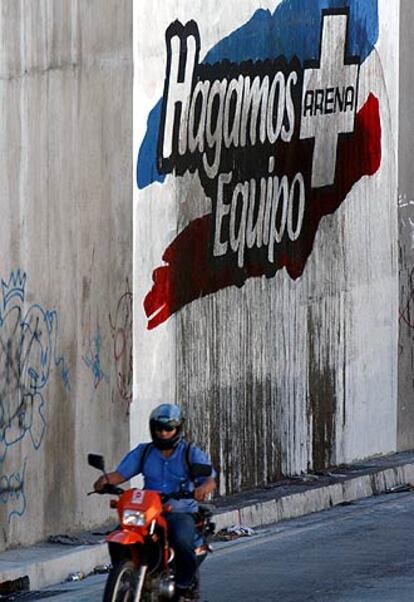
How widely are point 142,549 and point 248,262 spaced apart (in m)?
7.64

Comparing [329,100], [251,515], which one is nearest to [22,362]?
[251,515]

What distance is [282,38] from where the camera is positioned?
18969 mm

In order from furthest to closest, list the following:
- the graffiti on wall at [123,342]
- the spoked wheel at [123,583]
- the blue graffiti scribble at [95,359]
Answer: the graffiti on wall at [123,342] → the blue graffiti scribble at [95,359] → the spoked wheel at [123,583]

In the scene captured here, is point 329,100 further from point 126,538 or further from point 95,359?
point 126,538

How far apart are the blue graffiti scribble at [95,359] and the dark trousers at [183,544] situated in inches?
176

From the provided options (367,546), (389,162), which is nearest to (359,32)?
(389,162)

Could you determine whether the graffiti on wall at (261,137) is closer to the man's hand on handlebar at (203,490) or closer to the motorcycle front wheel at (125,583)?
the man's hand on handlebar at (203,490)

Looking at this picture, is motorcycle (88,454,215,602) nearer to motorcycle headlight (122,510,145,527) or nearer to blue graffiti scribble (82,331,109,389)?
motorcycle headlight (122,510,145,527)

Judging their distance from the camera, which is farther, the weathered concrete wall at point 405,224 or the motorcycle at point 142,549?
the weathered concrete wall at point 405,224

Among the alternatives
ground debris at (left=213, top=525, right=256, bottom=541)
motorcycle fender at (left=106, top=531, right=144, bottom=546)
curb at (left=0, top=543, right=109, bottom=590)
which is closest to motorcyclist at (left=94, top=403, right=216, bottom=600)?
motorcycle fender at (left=106, top=531, right=144, bottom=546)

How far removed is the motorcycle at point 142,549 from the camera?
10875 mm

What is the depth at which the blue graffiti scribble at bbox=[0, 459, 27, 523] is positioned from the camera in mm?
14570

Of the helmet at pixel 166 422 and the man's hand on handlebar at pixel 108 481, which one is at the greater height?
the helmet at pixel 166 422

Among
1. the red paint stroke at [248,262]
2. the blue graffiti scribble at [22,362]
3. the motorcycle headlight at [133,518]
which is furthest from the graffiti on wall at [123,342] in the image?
the motorcycle headlight at [133,518]
